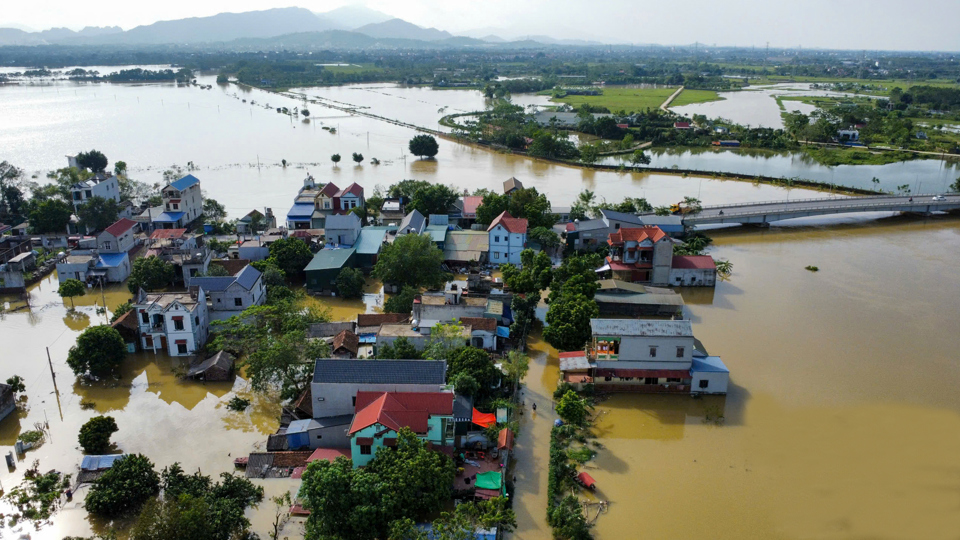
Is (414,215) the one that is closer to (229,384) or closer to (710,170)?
(229,384)

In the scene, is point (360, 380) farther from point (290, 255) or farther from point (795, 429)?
point (290, 255)

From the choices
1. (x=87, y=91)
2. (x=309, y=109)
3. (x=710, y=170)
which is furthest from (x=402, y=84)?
(x=710, y=170)

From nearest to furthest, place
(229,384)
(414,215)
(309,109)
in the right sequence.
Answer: (229,384) → (414,215) → (309,109)

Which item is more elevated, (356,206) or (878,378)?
(356,206)

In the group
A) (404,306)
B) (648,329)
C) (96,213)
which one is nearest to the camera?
(648,329)

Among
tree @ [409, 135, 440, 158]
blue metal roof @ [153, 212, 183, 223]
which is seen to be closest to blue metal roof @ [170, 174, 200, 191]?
blue metal roof @ [153, 212, 183, 223]

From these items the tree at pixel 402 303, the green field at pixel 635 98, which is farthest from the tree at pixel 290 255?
the green field at pixel 635 98

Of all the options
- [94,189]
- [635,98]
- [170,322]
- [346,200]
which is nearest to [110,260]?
[94,189]
